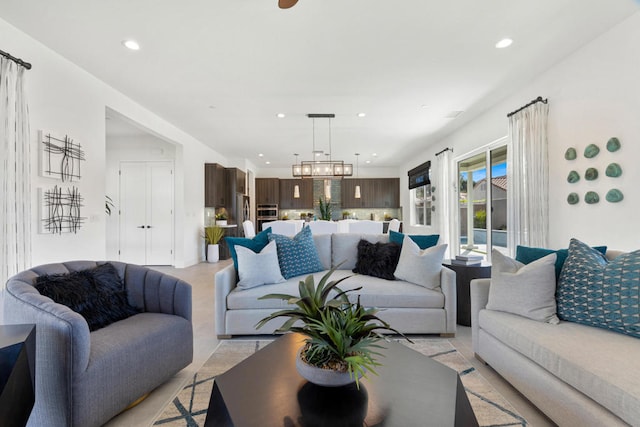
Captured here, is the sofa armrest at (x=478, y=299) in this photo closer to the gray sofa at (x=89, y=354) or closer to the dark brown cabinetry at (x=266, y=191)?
the gray sofa at (x=89, y=354)

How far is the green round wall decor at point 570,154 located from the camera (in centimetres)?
313

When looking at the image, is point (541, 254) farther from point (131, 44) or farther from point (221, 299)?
point (131, 44)

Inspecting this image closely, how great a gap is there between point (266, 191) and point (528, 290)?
30.0 feet

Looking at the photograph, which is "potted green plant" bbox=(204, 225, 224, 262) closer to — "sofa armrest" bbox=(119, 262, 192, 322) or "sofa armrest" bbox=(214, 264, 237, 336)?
"sofa armrest" bbox=(214, 264, 237, 336)

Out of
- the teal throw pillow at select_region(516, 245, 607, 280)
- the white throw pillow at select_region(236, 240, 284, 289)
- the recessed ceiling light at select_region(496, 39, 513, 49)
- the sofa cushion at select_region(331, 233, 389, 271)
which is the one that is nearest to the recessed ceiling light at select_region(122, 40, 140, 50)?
the white throw pillow at select_region(236, 240, 284, 289)

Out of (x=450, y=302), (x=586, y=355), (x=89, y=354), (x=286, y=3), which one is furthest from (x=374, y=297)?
(x=286, y=3)

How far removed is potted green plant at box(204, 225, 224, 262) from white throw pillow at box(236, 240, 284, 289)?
14.5ft

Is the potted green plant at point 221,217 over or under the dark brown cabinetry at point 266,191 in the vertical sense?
under

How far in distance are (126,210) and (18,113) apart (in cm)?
410

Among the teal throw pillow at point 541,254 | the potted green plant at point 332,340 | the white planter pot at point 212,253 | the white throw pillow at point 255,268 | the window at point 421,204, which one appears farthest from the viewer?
the window at point 421,204

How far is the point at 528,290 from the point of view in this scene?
6.48 feet

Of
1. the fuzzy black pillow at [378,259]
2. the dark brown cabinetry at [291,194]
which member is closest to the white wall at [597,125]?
the fuzzy black pillow at [378,259]

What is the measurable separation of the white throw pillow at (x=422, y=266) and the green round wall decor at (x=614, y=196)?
5.03 ft

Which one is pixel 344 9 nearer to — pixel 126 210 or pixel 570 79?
pixel 570 79
